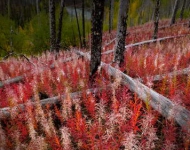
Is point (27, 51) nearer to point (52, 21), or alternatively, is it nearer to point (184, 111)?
point (52, 21)

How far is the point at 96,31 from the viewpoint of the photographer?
507cm

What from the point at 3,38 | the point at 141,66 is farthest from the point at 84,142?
the point at 3,38

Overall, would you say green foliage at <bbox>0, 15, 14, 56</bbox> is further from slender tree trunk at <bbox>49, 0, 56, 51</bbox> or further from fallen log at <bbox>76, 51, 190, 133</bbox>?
fallen log at <bbox>76, 51, 190, 133</bbox>

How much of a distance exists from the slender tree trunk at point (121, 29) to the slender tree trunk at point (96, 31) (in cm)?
139

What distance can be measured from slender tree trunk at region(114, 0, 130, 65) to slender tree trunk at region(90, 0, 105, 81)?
1392 mm

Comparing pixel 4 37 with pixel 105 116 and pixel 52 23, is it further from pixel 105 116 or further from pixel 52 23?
pixel 105 116

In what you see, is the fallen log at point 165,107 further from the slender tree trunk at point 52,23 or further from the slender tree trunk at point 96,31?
the slender tree trunk at point 52,23

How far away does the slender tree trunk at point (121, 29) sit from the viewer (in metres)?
6.29

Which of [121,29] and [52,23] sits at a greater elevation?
[121,29]

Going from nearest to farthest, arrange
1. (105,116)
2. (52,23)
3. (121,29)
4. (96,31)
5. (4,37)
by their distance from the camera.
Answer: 1. (105,116)
2. (96,31)
3. (121,29)
4. (52,23)
5. (4,37)

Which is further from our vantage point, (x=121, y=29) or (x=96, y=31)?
(x=121, y=29)

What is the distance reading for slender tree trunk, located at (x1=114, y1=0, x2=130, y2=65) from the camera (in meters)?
6.29

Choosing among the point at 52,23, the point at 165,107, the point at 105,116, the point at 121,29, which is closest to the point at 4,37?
the point at 52,23

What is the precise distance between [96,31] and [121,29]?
1.60 m
